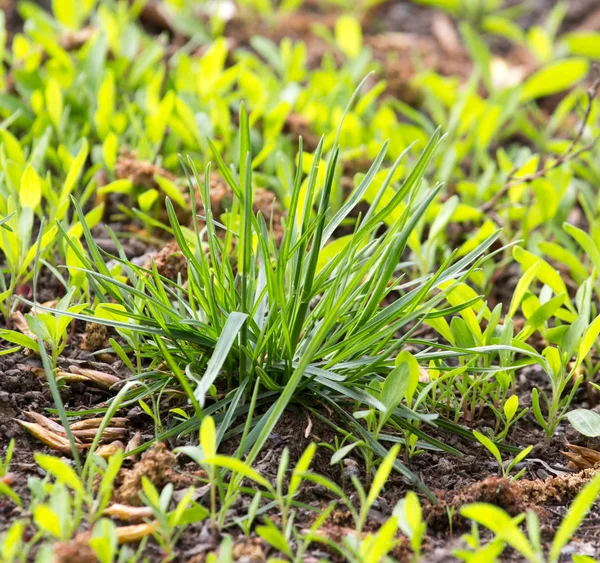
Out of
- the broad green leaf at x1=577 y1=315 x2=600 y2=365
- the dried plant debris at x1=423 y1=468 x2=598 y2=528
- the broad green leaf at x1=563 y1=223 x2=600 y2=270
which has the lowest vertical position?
the dried plant debris at x1=423 y1=468 x2=598 y2=528

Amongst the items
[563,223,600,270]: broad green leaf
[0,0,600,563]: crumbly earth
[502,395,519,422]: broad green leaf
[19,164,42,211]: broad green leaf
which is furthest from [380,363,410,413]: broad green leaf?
[19,164,42,211]: broad green leaf

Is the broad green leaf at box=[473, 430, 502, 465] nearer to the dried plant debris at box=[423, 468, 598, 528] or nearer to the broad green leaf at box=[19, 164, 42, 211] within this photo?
the dried plant debris at box=[423, 468, 598, 528]

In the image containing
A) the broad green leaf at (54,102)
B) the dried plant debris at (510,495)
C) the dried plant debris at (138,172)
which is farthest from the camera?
the broad green leaf at (54,102)

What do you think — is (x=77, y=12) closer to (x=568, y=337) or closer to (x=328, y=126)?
(x=328, y=126)

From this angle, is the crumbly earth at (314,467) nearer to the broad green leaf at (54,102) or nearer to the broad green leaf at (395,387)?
the broad green leaf at (395,387)

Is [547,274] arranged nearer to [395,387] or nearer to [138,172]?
[395,387]

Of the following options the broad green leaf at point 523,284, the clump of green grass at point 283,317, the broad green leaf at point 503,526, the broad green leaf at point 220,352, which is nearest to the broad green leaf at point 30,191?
the clump of green grass at point 283,317

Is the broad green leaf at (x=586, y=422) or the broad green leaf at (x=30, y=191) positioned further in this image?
the broad green leaf at (x=30, y=191)

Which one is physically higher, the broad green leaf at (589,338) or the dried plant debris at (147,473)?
the broad green leaf at (589,338)

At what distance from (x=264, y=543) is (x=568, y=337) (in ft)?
2.75

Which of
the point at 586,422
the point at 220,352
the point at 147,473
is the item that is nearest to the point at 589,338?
the point at 586,422

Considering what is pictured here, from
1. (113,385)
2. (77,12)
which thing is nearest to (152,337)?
(113,385)

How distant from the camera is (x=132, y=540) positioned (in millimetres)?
1302

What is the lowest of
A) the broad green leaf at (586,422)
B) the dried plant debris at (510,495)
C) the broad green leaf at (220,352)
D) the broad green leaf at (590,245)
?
the dried plant debris at (510,495)
